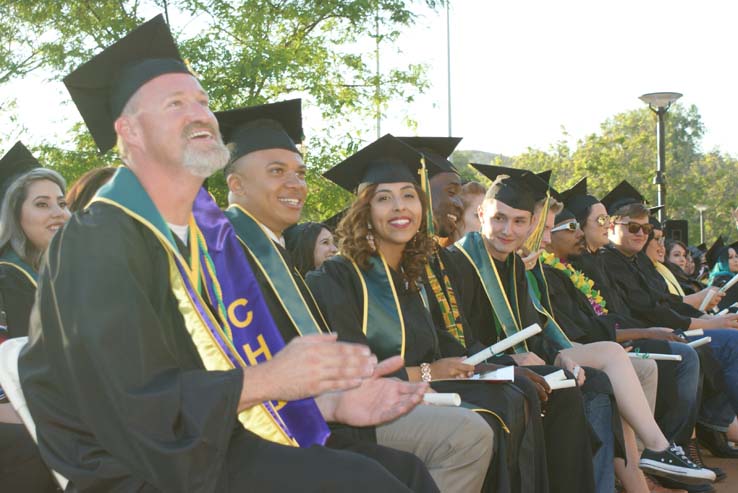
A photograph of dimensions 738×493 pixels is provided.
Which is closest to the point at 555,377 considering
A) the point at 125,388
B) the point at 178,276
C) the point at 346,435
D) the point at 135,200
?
the point at 346,435

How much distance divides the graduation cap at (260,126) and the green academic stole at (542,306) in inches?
86.2

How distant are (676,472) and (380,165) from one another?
105 inches

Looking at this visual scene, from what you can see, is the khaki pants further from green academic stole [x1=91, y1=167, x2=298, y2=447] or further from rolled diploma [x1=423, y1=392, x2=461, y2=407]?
green academic stole [x1=91, y1=167, x2=298, y2=447]

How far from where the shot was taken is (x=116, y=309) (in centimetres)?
219

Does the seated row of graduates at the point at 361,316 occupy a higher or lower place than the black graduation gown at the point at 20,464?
higher

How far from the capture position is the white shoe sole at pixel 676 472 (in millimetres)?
5105

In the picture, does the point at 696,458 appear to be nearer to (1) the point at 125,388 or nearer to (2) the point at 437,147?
(2) the point at 437,147

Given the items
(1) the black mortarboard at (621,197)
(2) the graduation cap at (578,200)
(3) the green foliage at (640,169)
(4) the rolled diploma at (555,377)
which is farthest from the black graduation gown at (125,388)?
(3) the green foliage at (640,169)

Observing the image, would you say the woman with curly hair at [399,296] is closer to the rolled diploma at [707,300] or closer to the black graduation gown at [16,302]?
the black graduation gown at [16,302]

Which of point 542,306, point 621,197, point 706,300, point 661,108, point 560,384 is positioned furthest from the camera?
point 661,108

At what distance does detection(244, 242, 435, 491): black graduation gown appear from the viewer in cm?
282

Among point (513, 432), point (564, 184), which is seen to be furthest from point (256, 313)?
point (564, 184)

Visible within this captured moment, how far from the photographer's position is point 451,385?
4066mm

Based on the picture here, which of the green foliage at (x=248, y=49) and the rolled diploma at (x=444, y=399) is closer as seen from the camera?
the rolled diploma at (x=444, y=399)
